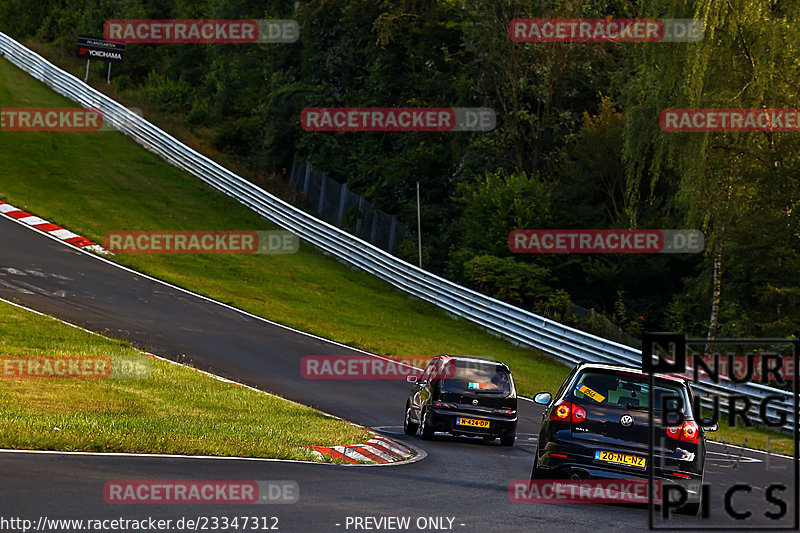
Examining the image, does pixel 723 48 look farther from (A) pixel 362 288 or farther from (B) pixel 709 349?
(A) pixel 362 288

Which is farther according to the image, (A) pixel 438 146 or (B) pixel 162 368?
(A) pixel 438 146

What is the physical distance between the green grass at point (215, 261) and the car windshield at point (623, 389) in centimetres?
1140

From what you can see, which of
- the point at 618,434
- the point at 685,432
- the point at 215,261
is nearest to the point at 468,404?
the point at 618,434

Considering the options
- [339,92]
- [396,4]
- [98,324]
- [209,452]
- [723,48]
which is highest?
[396,4]

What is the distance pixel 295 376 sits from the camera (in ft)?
73.2

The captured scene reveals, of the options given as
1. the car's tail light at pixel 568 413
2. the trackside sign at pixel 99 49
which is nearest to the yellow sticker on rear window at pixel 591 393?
the car's tail light at pixel 568 413

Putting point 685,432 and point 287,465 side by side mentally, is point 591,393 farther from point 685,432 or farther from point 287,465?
point 287,465

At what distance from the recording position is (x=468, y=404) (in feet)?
55.2

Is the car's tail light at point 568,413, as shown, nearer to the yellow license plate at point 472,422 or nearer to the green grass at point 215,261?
the yellow license plate at point 472,422

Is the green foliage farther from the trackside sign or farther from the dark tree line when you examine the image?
the trackside sign

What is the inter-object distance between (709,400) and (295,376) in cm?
947

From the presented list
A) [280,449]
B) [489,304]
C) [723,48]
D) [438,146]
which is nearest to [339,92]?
[438,146]

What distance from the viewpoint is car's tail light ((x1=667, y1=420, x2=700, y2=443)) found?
1094 cm

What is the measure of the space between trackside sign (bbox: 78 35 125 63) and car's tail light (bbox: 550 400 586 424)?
4619 cm
